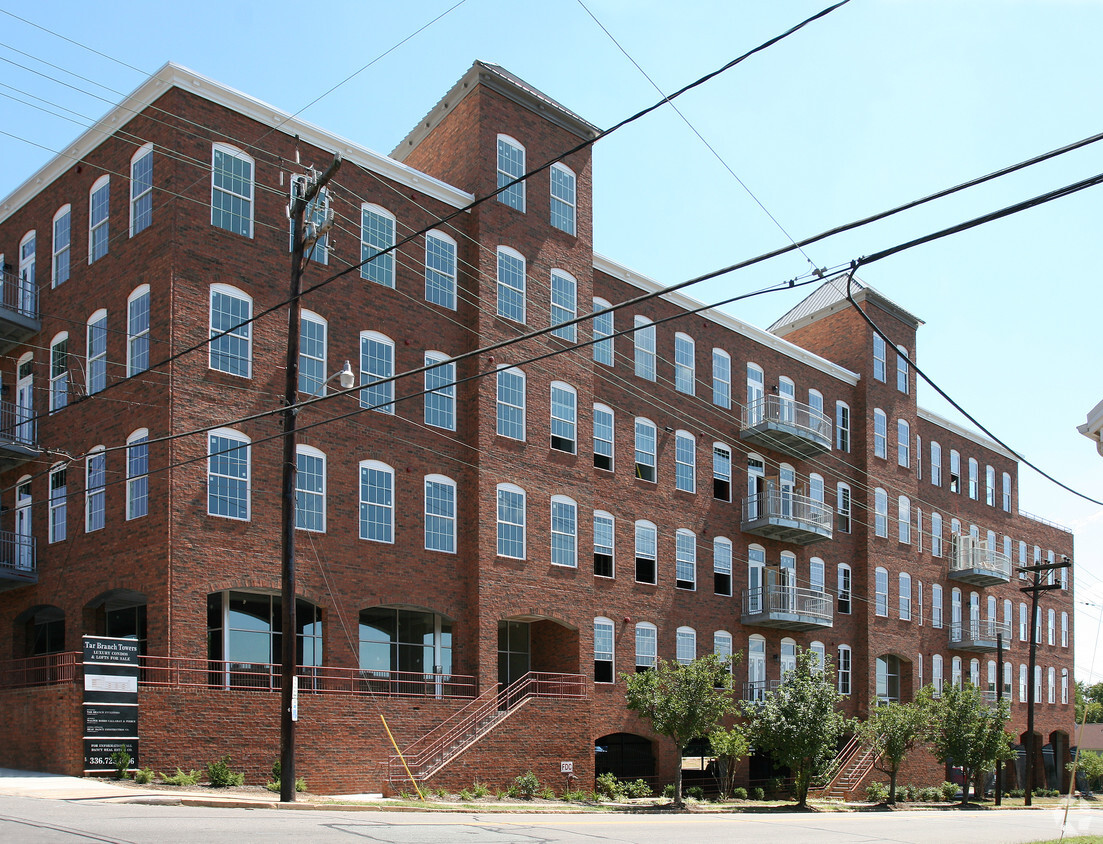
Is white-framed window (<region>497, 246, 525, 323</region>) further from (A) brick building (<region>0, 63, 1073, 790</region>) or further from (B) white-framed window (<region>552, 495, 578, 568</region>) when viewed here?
(B) white-framed window (<region>552, 495, 578, 568</region>)

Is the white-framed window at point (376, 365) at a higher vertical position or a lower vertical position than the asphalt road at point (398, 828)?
higher

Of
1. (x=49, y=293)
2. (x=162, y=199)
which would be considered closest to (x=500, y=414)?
(x=162, y=199)

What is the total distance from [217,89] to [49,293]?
8.20 meters

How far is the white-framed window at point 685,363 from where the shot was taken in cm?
3972

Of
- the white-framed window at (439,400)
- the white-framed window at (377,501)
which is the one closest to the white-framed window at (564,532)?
the white-framed window at (439,400)

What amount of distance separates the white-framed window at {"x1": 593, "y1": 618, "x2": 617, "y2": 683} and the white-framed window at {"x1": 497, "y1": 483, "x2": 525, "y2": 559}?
4275mm

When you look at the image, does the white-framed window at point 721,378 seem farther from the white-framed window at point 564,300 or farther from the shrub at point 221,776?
the shrub at point 221,776

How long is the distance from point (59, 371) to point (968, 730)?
33029mm

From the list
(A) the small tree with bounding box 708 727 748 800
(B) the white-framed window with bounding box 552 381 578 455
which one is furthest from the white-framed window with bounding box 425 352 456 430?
(A) the small tree with bounding box 708 727 748 800

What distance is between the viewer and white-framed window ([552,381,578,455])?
110ft

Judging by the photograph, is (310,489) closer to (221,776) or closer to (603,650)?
(221,776)

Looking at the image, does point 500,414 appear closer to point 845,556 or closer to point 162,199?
point 162,199

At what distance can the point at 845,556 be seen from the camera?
47.1m

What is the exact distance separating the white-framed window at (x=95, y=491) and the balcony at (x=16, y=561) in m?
2.79
